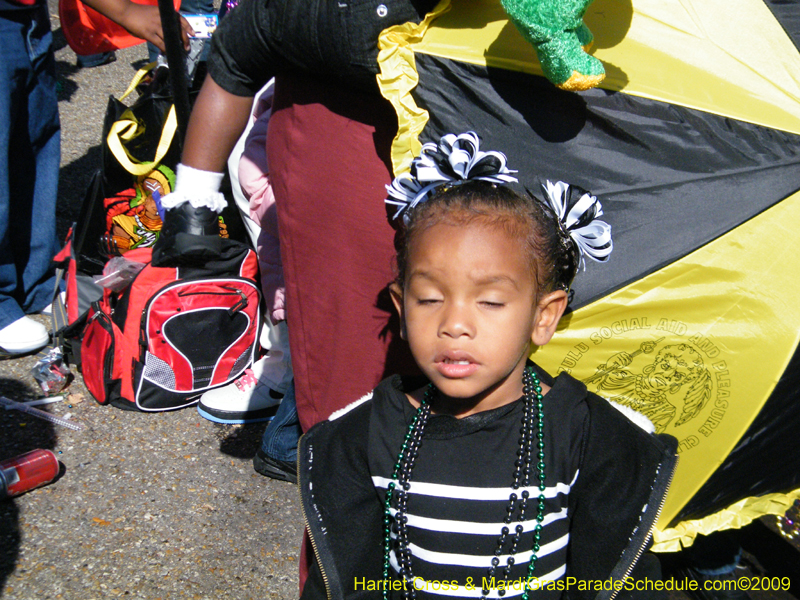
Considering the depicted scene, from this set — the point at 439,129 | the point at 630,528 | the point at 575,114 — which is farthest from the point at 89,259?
the point at 630,528

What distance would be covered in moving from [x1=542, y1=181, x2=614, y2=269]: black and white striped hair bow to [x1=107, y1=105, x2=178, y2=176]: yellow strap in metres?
2.34

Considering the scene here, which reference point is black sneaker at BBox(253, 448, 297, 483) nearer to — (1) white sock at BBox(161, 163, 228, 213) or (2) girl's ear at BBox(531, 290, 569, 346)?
(1) white sock at BBox(161, 163, 228, 213)

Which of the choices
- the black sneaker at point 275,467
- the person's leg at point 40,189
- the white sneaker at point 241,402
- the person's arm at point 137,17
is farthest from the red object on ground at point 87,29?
the black sneaker at point 275,467

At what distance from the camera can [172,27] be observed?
2570mm

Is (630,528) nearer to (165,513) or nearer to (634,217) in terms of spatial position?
(634,217)

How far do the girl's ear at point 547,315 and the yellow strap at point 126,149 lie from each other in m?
2.39

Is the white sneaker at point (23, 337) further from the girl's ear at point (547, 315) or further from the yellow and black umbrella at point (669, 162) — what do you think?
the girl's ear at point (547, 315)

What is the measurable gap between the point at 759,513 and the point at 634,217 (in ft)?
2.70

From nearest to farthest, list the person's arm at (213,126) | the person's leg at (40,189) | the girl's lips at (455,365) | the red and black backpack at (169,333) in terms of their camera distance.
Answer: the girl's lips at (455,365), the person's arm at (213,126), the red and black backpack at (169,333), the person's leg at (40,189)

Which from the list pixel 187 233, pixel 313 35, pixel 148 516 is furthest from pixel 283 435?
pixel 313 35

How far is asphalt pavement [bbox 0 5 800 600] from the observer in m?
2.26

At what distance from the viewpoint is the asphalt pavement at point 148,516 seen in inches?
88.9

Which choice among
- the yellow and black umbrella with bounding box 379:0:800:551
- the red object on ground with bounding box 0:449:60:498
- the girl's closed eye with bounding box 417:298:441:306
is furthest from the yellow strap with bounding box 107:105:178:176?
the girl's closed eye with bounding box 417:298:441:306

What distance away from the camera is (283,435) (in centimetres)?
267
